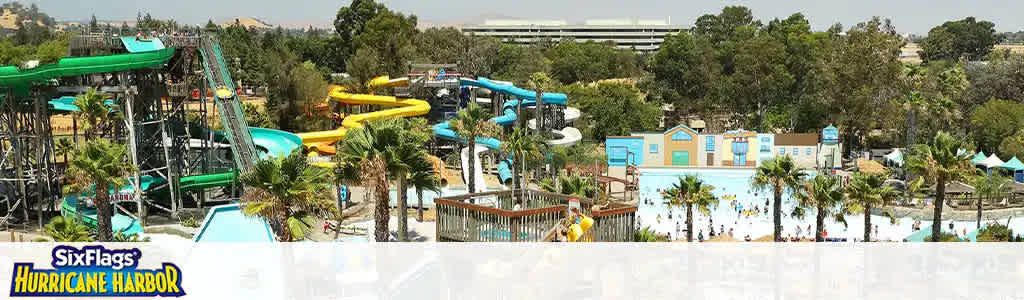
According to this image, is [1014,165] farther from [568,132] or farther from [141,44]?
[141,44]

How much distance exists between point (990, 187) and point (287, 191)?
37.0 meters

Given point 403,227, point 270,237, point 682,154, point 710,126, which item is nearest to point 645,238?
point 403,227

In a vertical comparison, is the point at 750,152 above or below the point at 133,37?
below

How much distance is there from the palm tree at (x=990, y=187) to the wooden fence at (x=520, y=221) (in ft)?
91.8

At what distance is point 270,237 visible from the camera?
23.3 meters

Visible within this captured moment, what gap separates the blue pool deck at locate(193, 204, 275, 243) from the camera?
2331cm

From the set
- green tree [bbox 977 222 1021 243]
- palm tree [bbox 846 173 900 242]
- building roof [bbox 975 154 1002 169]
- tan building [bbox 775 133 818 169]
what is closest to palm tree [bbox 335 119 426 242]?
palm tree [bbox 846 173 900 242]

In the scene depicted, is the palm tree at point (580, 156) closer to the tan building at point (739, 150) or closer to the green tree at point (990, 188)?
the tan building at point (739, 150)

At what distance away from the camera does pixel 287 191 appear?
18578 mm

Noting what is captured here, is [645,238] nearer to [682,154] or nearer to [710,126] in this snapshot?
[682,154]

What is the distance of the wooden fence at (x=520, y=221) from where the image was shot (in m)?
19.5

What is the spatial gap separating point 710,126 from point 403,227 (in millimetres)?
59668

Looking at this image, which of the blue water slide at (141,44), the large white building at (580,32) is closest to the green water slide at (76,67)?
the blue water slide at (141,44)

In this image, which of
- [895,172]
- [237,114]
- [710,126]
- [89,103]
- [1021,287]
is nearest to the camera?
[1021,287]
